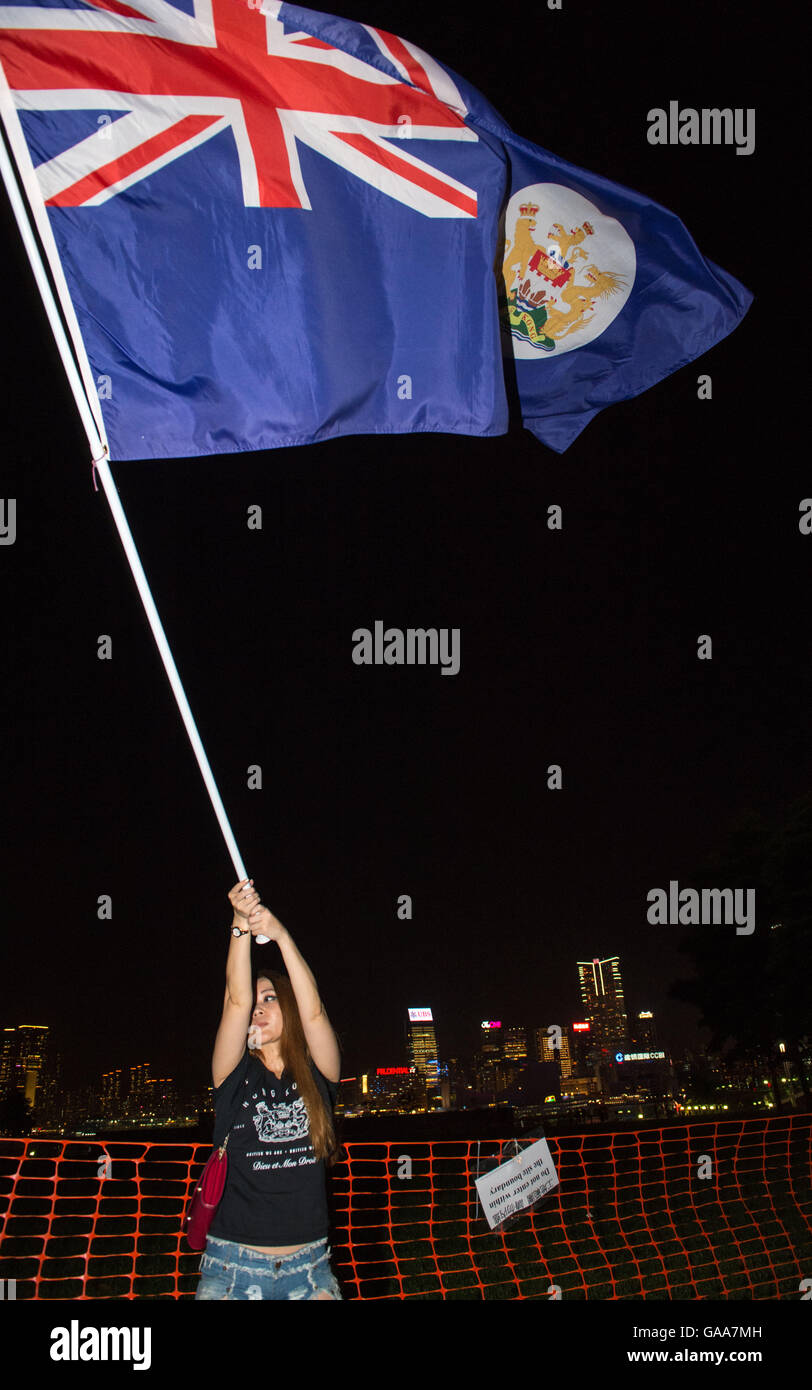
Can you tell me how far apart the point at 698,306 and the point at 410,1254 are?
11069mm

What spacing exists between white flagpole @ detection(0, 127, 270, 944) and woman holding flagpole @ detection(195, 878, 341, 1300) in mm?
223

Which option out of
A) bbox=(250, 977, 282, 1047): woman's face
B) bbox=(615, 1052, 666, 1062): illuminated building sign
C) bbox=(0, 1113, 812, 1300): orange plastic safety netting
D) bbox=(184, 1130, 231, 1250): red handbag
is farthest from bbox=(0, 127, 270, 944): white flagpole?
bbox=(615, 1052, 666, 1062): illuminated building sign

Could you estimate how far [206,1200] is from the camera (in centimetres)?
365

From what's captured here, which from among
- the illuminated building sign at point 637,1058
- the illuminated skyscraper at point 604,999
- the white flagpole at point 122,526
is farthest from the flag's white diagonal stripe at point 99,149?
the illuminated skyscraper at point 604,999

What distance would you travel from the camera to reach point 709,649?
13.5 metres

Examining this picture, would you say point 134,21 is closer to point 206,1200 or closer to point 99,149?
Result: point 99,149

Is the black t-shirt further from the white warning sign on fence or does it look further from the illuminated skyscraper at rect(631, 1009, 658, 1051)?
the illuminated skyscraper at rect(631, 1009, 658, 1051)

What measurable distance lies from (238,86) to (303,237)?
781 millimetres

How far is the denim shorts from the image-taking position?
3.59m

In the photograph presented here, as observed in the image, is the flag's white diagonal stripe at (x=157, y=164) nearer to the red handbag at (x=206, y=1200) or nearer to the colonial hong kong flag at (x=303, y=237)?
the colonial hong kong flag at (x=303, y=237)

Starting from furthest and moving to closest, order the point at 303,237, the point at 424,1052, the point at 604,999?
the point at 604,999 < the point at 424,1052 < the point at 303,237

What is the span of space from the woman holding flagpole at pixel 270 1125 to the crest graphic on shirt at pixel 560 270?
3733mm

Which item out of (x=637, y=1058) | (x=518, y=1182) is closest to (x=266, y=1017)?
(x=518, y=1182)

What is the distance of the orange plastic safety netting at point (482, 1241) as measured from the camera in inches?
331
